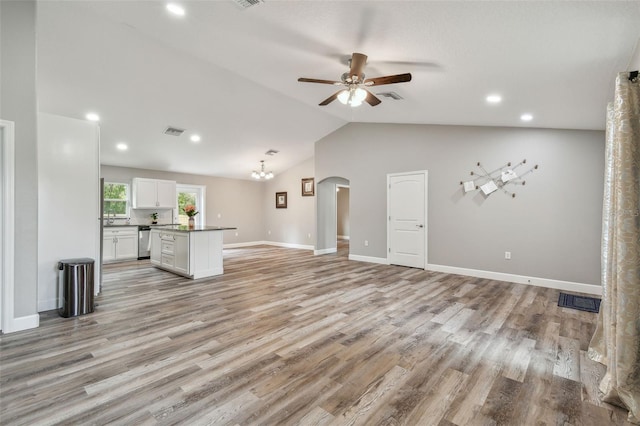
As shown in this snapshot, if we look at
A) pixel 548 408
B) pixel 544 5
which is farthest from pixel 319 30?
pixel 548 408

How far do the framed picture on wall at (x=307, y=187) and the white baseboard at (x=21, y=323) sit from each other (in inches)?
279

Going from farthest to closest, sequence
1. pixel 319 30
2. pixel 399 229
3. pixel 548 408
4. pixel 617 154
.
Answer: pixel 399 229 < pixel 319 30 < pixel 617 154 < pixel 548 408

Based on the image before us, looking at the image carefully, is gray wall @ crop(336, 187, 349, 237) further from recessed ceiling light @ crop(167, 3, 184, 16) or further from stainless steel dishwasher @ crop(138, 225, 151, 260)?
recessed ceiling light @ crop(167, 3, 184, 16)

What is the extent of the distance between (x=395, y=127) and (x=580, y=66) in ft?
12.9

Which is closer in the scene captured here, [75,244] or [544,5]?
[544,5]

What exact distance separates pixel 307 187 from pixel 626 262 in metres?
8.02

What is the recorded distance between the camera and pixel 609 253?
6.91 feet

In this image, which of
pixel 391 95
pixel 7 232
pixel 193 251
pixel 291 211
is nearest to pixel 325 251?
pixel 291 211

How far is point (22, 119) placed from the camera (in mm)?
2910

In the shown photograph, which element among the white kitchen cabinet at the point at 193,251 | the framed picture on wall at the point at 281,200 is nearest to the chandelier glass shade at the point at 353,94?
the white kitchen cabinet at the point at 193,251

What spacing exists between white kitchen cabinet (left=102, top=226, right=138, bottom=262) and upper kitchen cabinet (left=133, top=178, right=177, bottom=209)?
2.52 feet

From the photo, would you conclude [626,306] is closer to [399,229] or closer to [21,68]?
[399,229]

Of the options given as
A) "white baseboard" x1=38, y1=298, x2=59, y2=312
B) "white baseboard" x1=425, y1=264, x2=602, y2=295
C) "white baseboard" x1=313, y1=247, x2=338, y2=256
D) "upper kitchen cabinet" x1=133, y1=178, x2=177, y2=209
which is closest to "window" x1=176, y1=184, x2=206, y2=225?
"upper kitchen cabinet" x1=133, y1=178, x2=177, y2=209

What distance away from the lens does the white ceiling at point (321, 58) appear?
2270 millimetres
